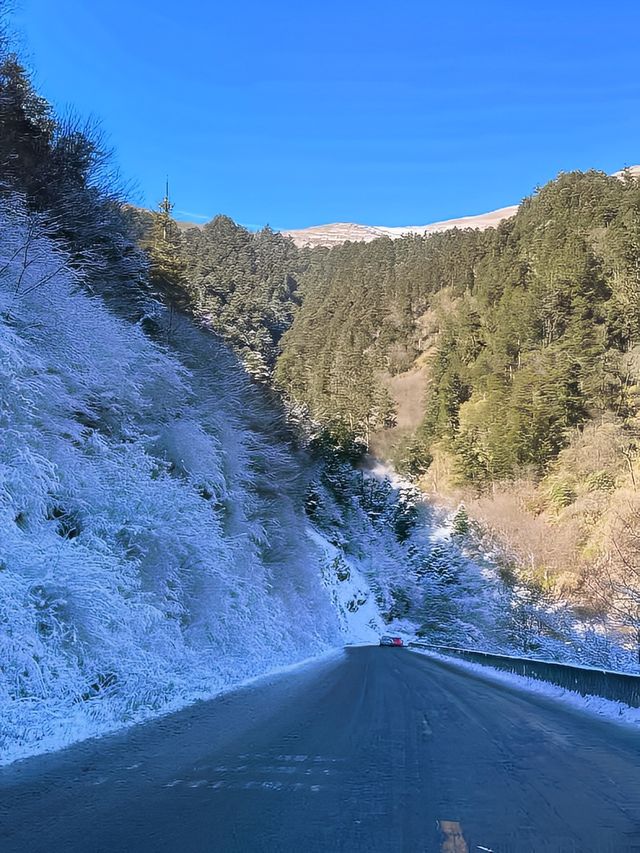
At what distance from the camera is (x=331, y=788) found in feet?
20.1

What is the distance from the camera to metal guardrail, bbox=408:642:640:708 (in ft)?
41.9

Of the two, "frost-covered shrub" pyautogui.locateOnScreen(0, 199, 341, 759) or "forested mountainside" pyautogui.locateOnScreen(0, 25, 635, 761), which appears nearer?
"frost-covered shrub" pyautogui.locateOnScreen(0, 199, 341, 759)

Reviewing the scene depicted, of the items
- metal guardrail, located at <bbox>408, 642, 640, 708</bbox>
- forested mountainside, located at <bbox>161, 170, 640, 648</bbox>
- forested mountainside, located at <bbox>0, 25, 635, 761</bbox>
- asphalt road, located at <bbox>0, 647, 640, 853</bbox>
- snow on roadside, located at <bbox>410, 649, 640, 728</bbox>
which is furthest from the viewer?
forested mountainside, located at <bbox>161, 170, 640, 648</bbox>

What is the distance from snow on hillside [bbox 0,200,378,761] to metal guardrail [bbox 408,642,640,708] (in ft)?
26.4

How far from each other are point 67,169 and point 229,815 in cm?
2149

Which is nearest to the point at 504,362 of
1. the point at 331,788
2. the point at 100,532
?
the point at 100,532

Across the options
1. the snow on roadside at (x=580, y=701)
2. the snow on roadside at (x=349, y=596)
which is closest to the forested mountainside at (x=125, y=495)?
the snow on roadside at (x=349, y=596)

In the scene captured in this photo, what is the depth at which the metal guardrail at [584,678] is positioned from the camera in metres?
12.8

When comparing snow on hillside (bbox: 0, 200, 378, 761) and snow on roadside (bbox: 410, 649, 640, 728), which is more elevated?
snow on hillside (bbox: 0, 200, 378, 761)

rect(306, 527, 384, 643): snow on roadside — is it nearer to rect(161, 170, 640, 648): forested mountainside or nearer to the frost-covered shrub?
rect(161, 170, 640, 648): forested mountainside

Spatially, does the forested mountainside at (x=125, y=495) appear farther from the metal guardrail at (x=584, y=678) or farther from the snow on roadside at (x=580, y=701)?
A: the snow on roadside at (x=580, y=701)

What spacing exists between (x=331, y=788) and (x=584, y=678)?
11.3 metres

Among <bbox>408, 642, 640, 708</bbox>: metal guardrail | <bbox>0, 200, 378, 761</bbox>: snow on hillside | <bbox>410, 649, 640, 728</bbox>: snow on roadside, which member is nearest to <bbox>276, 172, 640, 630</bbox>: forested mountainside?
<bbox>408, 642, 640, 708</bbox>: metal guardrail

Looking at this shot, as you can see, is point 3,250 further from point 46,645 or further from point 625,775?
point 625,775
